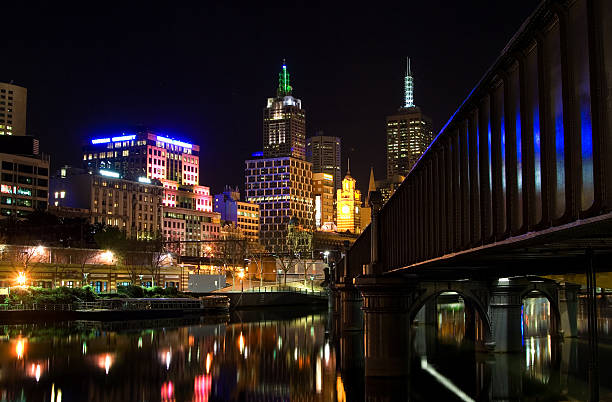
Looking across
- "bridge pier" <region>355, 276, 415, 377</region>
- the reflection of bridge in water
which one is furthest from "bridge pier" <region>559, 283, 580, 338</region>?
the reflection of bridge in water

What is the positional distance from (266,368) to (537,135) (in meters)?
35.6

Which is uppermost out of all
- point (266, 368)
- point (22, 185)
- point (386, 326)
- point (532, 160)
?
point (22, 185)

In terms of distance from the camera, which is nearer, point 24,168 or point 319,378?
point 319,378

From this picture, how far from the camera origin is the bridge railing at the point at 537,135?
416 inches

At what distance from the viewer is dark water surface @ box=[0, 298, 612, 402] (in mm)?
34250

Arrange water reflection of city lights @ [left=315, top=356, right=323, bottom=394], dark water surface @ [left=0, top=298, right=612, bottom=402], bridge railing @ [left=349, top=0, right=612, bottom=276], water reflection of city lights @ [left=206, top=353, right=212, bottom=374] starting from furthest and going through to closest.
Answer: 1. water reflection of city lights @ [left=206, top=353, right=212, bottom=374]
2. water reflection of city lights @ [left=315, top=356, right=323, bottom=394]
3. dark water surface @ [left=0, top=298, right=612, bottom=402]
4. bridge railing @ [left=349, top=0, right=612, bottom=276]

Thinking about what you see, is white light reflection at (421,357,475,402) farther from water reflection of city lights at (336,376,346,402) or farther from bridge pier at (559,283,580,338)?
bridge pier at (559,283,580,338)

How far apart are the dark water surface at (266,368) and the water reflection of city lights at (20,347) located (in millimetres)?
65

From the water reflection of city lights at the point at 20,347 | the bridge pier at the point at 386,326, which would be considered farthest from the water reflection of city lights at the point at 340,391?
the water reflection of city lights at the point at 20,347

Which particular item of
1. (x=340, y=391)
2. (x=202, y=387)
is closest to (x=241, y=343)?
(x=202, y=387)

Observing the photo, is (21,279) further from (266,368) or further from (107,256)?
(266,368)

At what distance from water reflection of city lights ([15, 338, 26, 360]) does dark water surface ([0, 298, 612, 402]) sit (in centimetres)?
6

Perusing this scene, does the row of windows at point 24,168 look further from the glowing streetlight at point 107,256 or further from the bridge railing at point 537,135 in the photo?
Result: the bridge railing at point 537,135

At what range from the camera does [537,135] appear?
521 inches
